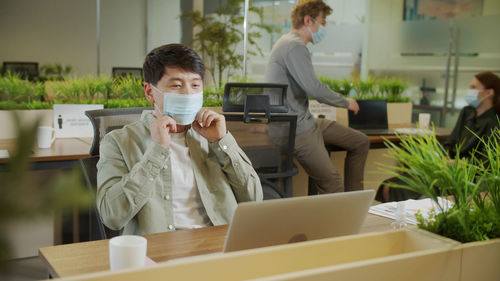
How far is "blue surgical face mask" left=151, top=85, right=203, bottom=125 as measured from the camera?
1778 millimetres

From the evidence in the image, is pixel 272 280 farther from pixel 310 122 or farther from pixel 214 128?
pixel 310 122

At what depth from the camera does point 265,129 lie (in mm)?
2465

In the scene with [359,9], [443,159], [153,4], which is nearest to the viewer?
[443,159]

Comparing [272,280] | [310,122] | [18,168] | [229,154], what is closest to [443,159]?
[272,280]

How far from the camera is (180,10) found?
6301 millimetres

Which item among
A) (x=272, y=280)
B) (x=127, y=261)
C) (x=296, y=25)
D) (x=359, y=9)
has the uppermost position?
(x=359, y=9)

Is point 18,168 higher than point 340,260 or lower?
higher

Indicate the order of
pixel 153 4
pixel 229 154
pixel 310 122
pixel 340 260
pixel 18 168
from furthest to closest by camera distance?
1. pixel 153 4
2. pixel 310 122
3. pixel 229 154
4. pixel 340 260
5. pixel 18 168

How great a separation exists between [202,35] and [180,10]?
51 cm

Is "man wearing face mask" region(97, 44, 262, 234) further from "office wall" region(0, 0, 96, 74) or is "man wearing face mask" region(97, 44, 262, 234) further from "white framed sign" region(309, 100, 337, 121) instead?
"office wall" region(0, 0, 96, 74)

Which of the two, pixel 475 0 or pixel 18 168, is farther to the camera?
pixel 475 0

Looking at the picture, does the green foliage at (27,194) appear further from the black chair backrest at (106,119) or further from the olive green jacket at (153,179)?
the black chair backrest at (106,119)

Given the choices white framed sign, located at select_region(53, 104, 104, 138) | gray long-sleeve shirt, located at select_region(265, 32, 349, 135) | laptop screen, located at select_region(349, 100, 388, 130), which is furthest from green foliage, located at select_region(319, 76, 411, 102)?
white framed sign, located at select_region(53, 104, 104, 138)

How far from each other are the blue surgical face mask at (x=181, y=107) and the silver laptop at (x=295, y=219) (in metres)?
0.83
